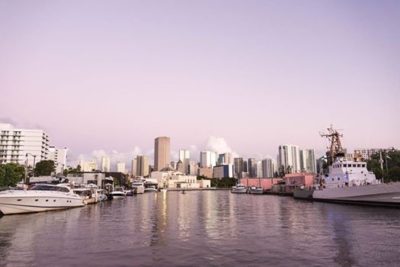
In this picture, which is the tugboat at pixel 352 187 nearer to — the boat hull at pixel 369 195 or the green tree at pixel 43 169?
the boat hull at pixel 369 195

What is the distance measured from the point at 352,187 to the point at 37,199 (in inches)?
2136

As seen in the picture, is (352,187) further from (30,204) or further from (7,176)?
(7,176)

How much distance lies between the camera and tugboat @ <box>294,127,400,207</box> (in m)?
58.5

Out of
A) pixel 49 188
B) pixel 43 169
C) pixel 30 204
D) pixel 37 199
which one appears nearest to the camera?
pixel 30 204

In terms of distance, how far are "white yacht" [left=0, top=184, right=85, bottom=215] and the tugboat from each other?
165ft

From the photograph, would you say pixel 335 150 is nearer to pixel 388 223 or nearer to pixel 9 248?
pixel 388 223

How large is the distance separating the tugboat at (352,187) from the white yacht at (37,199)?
50.3 metres

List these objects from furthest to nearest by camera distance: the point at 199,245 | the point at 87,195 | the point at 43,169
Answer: the point at 43,169, the point at 87,195, the point at 199,245

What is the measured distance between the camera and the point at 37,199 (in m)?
48.8

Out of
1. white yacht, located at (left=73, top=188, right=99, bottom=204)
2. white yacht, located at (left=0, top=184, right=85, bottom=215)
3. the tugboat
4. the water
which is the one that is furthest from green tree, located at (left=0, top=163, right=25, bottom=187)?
the tugboat

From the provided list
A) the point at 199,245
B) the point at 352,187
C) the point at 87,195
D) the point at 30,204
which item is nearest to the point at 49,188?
the point at 30,204

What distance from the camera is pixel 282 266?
18.3m

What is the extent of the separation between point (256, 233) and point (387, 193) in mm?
38803

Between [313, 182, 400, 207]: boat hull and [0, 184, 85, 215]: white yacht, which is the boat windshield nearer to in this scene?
[0, 184, 85, 215]: white yacht
